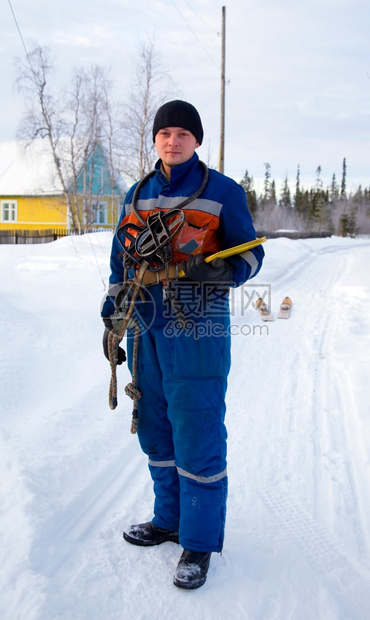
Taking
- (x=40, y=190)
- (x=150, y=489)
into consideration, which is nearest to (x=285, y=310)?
(x=150, y=489)

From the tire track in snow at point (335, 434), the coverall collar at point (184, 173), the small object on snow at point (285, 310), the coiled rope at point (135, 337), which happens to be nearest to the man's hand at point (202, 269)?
the coiled rope at point (135, 337)

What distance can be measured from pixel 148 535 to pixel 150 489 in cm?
50

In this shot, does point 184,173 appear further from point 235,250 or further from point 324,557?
point 324,557

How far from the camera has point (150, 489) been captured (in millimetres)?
2941

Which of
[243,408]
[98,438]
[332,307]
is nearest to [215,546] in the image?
[98,438]

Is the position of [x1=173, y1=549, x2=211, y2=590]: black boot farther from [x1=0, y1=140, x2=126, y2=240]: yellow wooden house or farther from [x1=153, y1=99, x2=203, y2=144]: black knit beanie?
[x1=0, y1=140, x2=126, y2=240]: yellow wooden house

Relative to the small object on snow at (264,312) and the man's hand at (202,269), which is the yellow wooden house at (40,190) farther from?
the man's hand at (202,269)

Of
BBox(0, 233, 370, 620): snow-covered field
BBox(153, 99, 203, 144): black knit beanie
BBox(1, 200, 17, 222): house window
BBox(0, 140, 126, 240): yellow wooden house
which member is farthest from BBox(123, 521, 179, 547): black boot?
BBox(1, 200, 17, 222): house window

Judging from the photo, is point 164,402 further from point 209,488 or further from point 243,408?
point 243,408

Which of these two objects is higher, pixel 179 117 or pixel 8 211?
pixel 8 211

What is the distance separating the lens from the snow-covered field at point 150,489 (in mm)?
2055

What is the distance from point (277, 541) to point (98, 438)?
1527 mm

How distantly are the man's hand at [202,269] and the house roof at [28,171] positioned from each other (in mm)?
25506

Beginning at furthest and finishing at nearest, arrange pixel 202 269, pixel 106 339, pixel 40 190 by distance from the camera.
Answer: pixel 40 190 < pixel 106 339 < pixel 202 269
